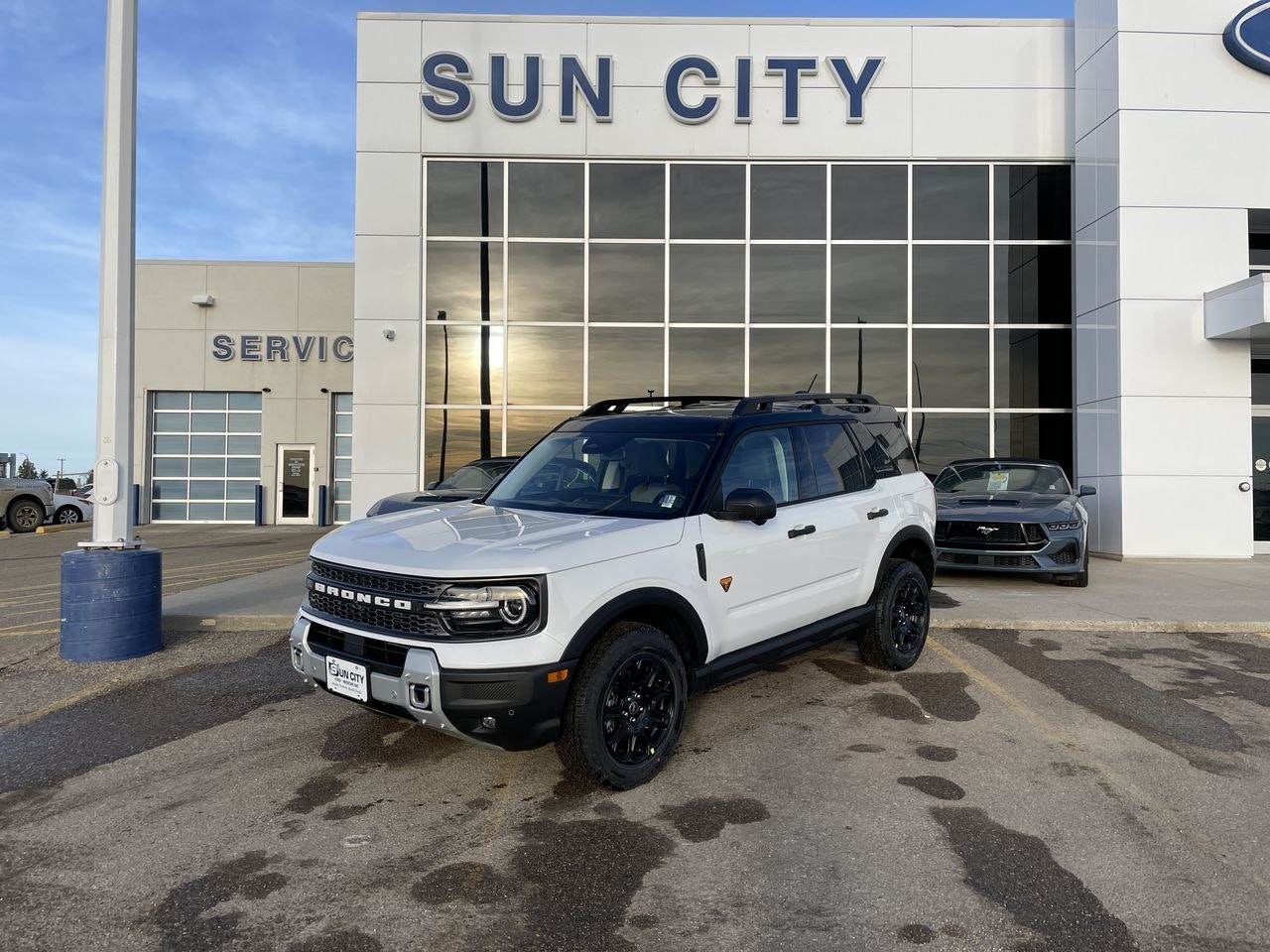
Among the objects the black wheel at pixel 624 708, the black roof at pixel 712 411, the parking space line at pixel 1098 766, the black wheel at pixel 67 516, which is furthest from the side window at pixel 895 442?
the black wheel at pixel 67 516

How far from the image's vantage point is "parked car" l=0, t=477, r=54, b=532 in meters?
20.0

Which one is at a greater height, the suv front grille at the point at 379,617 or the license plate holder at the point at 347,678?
the suv front grille at the point at 379,617

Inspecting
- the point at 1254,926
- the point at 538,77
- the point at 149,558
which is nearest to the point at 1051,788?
the point at 1254,926

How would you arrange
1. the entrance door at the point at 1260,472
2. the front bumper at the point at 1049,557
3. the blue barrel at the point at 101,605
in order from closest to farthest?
the blue barrel at the point at 101,605, the front bumper at the point at 1049,557, the entrance door at the point at 1260,472

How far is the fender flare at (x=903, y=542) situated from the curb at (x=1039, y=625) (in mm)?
1675

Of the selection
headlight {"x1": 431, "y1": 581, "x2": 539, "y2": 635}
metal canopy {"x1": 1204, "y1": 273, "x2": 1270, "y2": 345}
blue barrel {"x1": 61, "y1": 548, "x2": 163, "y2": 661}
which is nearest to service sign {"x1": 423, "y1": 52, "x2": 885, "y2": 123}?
metal canopy {"x1": 1204, "y1": 273, "x2": 1270, "y2": 345}

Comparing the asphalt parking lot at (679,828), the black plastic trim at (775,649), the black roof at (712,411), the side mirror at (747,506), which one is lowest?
the asphalt parking lot at (679,828)

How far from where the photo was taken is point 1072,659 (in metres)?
6.41

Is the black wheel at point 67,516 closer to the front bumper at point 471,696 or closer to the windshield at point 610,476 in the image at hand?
the windshield at point 610,476

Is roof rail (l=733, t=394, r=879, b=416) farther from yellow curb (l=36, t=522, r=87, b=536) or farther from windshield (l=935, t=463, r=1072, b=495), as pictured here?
yellow curb (l=36, t=522, r=87, b=536)

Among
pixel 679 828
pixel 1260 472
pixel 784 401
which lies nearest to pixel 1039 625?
pixel 784 401

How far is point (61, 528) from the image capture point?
21.9 metres

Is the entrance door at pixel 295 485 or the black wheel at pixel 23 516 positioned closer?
the black wheel at pixel 23 516

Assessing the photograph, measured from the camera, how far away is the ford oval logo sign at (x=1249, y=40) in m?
13.3
